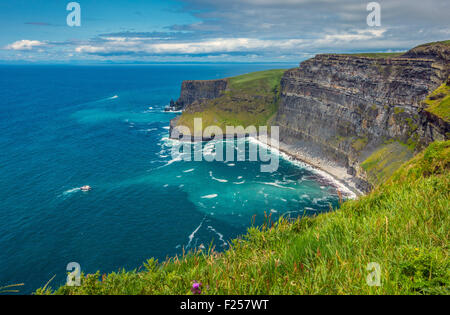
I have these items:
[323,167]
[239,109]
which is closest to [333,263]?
[323,167]

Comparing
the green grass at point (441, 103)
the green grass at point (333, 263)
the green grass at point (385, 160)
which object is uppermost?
the green grass at point (441, 103)

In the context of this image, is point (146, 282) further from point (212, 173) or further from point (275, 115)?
point (275, 115)

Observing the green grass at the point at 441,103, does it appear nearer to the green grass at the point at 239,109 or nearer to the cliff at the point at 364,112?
the cliff at the point at 364,112

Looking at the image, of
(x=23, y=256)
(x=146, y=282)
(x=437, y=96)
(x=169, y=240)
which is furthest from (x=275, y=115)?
(x=146, y=282)

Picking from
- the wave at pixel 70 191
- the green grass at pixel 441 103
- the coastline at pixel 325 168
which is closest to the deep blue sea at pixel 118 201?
the wave at pixel 70 191

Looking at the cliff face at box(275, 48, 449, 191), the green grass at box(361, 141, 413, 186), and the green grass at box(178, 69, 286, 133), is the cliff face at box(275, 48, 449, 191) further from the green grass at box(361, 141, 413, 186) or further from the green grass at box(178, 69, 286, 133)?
the green grass at box(178, 69, 286, 133)

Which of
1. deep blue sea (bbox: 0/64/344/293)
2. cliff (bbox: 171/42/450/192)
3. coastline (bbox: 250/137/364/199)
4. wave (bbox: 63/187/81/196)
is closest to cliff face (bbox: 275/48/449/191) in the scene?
cliff (bbox: 171/42/450/192)

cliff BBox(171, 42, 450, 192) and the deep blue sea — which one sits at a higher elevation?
cliff BBox(171, 42, 450, 192)
